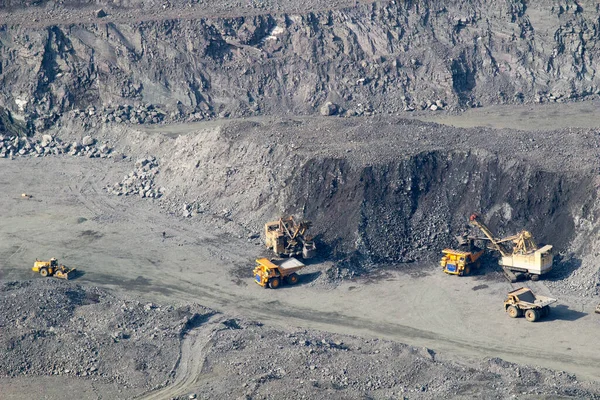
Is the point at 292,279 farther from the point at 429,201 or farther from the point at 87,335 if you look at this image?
the point at 87,335

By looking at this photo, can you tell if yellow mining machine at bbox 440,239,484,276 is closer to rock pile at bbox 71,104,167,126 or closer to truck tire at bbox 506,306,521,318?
truck tire at bbox 506,306,521,318

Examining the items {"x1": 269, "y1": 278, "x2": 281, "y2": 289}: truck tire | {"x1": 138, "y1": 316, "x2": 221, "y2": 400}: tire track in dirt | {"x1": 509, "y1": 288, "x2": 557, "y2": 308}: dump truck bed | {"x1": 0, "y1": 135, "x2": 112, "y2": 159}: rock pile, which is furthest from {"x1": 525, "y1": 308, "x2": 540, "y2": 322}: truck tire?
{"x1": 0, "y1": 135, "x2": 112, "y2": 159}: rock pile

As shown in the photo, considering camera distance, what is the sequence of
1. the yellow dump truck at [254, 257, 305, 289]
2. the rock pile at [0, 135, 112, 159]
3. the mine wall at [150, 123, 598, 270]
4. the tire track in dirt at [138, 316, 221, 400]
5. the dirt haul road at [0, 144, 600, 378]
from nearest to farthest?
the tire track in dirt at [138, 316, 221, 400] < the dirt haul road at [0, 144, 600, 378] < the yellow dump truck at [254, 257, 305, 289] < the mine wall at [150, 123, 598, 270] < the rock pile at [0, 135, 112, 159]

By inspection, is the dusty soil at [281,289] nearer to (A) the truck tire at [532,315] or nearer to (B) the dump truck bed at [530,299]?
(A) the truck tire at [532,315]

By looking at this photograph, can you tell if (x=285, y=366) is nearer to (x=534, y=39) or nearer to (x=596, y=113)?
(x=596, y=113)

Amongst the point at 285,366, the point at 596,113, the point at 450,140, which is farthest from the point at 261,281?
the point at 596,113

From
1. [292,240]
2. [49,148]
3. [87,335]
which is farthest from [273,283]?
[49,148]
